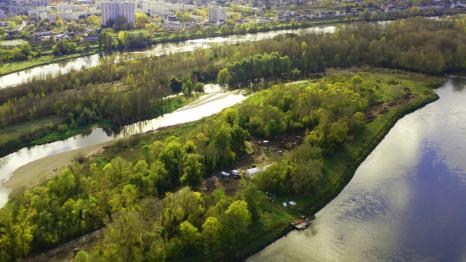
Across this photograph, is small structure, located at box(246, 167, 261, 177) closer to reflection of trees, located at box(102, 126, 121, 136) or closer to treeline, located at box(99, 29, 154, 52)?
reflection of trees, located at box(102, 126, 121, 136)

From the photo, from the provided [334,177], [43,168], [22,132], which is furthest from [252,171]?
[22,132]

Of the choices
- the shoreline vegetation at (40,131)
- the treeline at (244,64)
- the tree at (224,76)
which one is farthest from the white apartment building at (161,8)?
the shoreline vegetation at (40,131)

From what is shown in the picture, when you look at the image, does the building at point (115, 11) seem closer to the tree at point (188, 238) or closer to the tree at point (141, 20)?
the tree at point (141, 20)

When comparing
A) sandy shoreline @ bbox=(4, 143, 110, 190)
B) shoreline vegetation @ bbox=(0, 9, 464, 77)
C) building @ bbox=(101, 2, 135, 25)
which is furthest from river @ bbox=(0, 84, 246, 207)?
building @ bbox=(101, 2, 135, 25)

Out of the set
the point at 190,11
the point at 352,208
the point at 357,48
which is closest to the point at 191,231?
the point at 352,208

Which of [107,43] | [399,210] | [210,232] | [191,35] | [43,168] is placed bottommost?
[43,168]

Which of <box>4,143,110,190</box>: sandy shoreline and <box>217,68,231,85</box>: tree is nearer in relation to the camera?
<box>4,143,110,190</box>: sandy shoreline

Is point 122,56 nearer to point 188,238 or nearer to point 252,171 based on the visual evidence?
point 252,171
